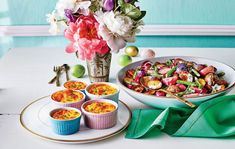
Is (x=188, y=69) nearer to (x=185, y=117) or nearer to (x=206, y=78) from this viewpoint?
(x=206, y=78)

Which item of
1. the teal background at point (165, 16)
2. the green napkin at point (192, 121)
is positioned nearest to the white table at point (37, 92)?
the green napkin at point (192, 121)

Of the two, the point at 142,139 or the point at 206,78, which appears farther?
the point at 206,78

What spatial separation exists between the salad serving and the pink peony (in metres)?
0.15

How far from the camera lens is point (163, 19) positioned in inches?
103

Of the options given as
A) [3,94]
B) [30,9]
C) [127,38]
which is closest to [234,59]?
[127,38]

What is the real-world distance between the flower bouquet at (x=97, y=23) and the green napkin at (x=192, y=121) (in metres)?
0.26

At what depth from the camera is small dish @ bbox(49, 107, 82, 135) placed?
1229 millimetres

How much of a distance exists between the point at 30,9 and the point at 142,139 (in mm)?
1557

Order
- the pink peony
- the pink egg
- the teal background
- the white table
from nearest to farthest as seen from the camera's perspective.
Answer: the white table, the pink peony, the pink egg, the teal background

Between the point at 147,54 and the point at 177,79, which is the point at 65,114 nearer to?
the point at 177,79

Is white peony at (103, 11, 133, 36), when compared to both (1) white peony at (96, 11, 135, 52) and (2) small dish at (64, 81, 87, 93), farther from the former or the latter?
(2) small dish at (64, 81, 87, 93)

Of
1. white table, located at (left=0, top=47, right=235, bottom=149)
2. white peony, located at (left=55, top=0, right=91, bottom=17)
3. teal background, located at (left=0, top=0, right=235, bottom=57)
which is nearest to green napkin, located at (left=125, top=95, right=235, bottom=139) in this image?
white table, located at (left=0, top=47, right=235, bottom=149)

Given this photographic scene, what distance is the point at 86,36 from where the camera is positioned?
58.3 inches

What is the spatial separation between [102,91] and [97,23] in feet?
0.71
